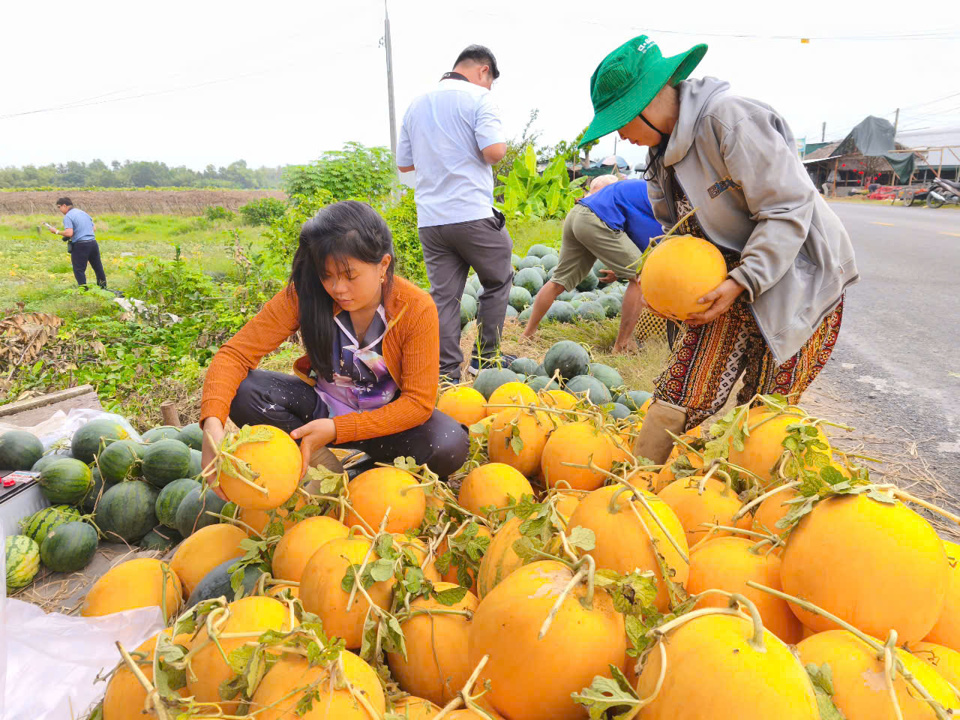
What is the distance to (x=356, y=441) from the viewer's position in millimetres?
2559

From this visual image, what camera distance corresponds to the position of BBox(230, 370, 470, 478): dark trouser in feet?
8.57

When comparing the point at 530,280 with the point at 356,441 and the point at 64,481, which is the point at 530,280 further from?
the point at 64,481

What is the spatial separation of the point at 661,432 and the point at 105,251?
22355mm

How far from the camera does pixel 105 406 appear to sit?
4.72 metres

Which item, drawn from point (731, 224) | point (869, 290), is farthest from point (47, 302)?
point (869, 290)

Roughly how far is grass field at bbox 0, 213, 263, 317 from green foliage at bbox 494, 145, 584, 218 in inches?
211

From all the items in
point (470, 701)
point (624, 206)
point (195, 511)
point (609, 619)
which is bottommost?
point (195, 511)

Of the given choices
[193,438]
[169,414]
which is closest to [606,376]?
[193,438]

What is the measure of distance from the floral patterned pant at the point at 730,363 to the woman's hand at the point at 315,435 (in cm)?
131

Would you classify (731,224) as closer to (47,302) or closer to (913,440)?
(913,440)

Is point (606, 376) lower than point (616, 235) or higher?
lower

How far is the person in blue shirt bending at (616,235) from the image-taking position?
5094mm

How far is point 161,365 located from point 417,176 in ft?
10.3

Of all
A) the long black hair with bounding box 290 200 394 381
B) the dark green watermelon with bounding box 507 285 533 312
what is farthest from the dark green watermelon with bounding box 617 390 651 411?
the dark green watermelon with bounding box 507 285 533 312
